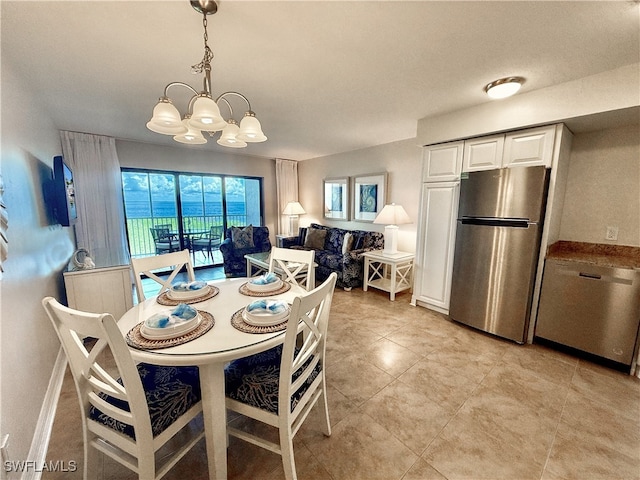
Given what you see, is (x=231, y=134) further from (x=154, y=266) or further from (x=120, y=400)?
(x=120, y=400)

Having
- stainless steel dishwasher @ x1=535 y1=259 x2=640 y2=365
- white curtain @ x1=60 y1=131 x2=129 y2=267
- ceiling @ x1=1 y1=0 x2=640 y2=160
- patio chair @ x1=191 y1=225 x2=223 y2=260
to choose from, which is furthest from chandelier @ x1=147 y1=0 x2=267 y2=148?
patio chair @ x1=191 y1=225 x2=223 y2=260

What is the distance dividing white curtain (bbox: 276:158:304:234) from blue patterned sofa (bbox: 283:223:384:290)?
3.95 ft

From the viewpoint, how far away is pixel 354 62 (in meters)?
1.75

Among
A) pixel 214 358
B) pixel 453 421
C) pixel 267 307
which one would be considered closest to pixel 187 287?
pixel 267 307

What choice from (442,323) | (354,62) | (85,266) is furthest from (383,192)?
(85,266)

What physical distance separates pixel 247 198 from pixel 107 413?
16.4ft

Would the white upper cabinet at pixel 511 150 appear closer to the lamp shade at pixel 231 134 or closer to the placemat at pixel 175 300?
Result: the lamp shade at pixel 231 134

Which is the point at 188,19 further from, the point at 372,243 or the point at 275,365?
the point at 372,243

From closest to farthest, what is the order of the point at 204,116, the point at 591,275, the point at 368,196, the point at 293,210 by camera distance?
the point at 204,116, the point at 591,275, the point at 368,196, the point at 293,210

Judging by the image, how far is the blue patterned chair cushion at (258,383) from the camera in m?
1.12

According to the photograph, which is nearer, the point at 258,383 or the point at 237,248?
the point at 258,383

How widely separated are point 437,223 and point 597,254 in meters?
1.39

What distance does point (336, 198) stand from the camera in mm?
4969

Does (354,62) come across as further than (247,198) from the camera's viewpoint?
No
